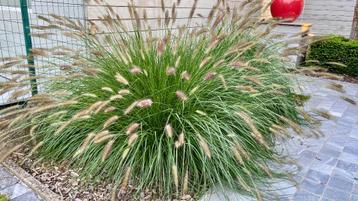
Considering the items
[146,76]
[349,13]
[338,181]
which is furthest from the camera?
[349,13]

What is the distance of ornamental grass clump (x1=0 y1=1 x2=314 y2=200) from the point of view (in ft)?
6.34

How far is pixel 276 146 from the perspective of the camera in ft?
8.83

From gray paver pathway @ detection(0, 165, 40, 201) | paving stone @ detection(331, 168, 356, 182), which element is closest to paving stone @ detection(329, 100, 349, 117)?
paving stone @ detection(331, 168, 356, 182)

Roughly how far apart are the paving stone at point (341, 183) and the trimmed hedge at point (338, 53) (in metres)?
3.89

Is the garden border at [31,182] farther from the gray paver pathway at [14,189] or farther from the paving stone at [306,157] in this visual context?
the paving stone at [306,157]

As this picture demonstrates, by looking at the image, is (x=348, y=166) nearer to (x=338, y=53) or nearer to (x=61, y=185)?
(x=61, y=185)

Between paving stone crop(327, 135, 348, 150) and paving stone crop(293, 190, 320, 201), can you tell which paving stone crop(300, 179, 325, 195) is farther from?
paving stone crop(327, 135, 348, 150)

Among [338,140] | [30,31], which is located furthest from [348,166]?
[30,31]

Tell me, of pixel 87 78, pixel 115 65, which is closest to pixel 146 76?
pixel 115 65

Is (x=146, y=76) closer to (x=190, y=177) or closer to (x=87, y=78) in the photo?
(x=87, y=78)

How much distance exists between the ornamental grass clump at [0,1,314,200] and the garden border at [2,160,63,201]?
170 millimetres

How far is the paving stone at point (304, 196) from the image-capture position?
204cm

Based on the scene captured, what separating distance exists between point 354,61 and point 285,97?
376 centimetres

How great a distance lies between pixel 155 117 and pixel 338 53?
16.8 feet
